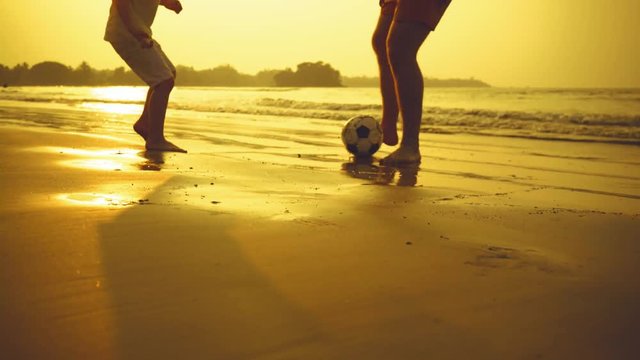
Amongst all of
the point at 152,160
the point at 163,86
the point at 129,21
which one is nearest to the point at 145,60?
the point at 163,86

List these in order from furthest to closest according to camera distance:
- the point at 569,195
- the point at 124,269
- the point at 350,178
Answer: the point at 350,178 → the point at 569,195 → the point at 124,269

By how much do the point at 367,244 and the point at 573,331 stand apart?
90 centimetres

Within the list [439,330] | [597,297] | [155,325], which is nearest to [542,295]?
[597,297]

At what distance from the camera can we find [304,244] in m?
2.18

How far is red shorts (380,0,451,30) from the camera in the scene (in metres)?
5.22

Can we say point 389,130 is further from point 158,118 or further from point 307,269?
point 307,269

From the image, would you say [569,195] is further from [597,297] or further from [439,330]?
[439,330]

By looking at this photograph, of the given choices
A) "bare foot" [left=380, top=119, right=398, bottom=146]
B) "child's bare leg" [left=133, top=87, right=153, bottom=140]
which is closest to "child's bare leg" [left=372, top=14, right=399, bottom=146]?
"bare foot" [left=380, top=119, right=398, bottom=146]

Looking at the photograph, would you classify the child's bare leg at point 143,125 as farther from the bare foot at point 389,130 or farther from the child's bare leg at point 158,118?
the bare foot at point 389,130

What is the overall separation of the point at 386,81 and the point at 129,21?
2.46 metres

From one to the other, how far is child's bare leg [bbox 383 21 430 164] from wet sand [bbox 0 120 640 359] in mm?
1497

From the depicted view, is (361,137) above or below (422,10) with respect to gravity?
below

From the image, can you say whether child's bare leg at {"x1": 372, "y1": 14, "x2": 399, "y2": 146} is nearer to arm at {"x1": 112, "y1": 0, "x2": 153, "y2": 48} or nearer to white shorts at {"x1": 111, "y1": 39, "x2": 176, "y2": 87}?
white shorts at {"x1": 111, "y1": 39, "x2": 176, "y2": 87}

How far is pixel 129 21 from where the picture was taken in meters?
5.56
